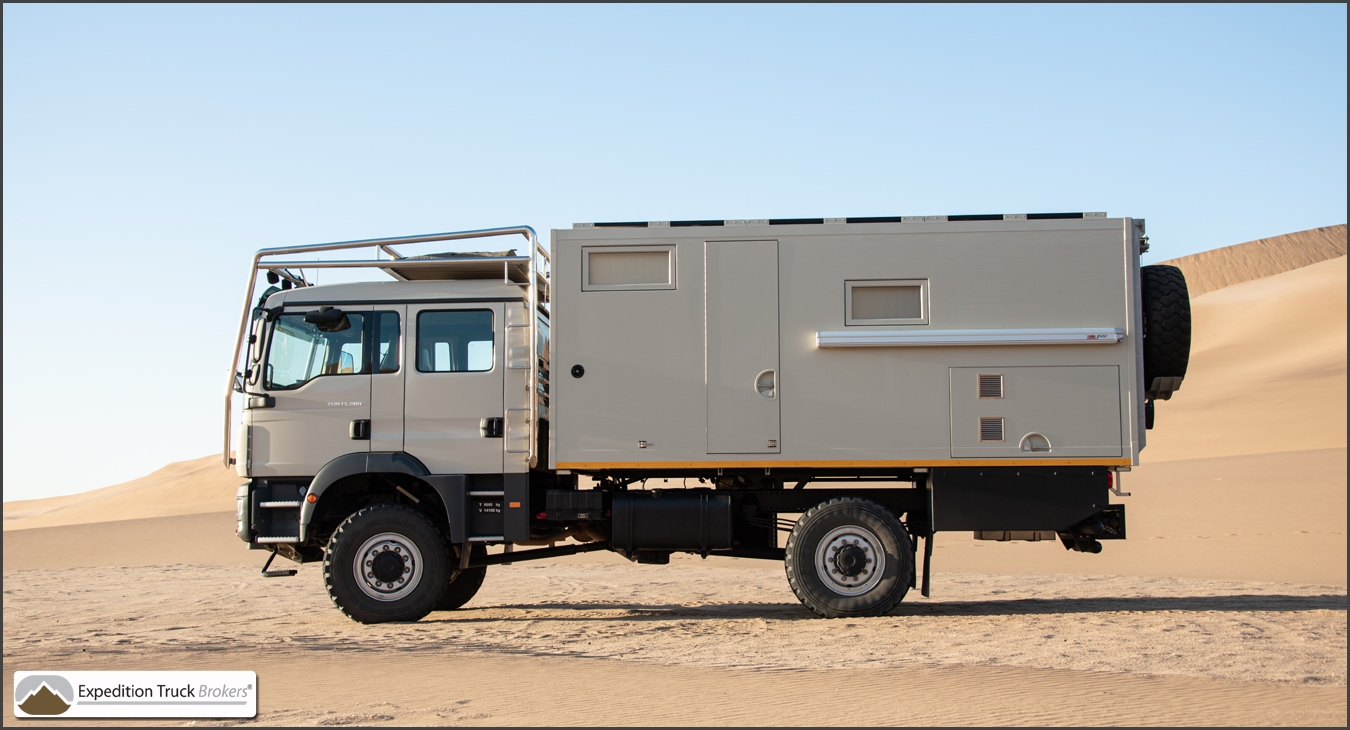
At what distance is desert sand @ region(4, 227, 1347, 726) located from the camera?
6.61m

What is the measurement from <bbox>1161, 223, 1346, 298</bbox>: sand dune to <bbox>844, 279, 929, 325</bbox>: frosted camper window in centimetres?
10849

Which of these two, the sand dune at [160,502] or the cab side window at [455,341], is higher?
the cab side window at [455,341]

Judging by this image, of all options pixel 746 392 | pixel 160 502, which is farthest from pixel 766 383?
pixel 160 502

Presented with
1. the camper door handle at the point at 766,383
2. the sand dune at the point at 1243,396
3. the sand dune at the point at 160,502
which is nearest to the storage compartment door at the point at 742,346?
the camper door handle at the point at 766,383

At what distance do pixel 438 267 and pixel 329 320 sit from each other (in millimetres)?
1206

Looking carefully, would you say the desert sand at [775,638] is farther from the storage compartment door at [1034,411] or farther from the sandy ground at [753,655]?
the storage compartment door at [1034,411]

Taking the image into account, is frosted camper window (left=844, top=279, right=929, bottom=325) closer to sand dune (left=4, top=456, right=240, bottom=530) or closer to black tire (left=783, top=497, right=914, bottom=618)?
black tire (left=783, top=497, right=914, bottom=618)

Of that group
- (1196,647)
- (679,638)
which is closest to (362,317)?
(679,638)

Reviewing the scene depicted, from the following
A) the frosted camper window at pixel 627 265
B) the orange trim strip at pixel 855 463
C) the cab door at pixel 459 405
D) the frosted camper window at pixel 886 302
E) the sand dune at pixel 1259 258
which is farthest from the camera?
the sand dune at pixel 1259 258

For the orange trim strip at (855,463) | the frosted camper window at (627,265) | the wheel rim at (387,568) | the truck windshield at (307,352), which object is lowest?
the wheel rim at (387,568)

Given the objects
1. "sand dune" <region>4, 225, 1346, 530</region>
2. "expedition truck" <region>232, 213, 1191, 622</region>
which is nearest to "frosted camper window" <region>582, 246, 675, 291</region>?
"expedition truck" <region>232, 213, 1191, 622</region>

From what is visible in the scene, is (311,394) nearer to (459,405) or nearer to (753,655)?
(459,405)

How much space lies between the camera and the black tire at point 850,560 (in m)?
10.2

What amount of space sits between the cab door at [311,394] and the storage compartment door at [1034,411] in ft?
18.3
